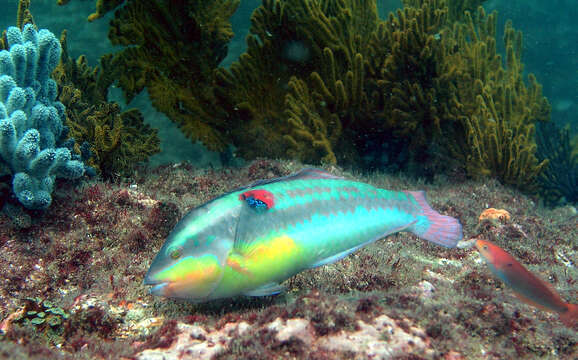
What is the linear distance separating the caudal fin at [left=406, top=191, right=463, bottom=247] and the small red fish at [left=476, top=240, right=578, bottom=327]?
51cm

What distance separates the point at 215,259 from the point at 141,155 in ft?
12.9

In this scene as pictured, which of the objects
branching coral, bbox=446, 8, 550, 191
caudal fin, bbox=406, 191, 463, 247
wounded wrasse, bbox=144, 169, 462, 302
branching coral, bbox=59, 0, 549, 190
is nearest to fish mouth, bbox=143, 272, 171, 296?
wounded wrasse, bbox=144, 169, 462, 302

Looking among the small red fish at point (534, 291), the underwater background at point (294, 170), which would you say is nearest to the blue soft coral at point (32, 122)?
the underwater background at point (294, 170)

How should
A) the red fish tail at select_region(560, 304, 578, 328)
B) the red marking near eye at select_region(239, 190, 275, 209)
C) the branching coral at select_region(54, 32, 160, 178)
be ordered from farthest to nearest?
the branching coral at select_region(54, 32, 160, 178), the red fish tail at select_region(560, 304, 578, 328), the red marking near eye at select_region(239, 190, 275, 209)

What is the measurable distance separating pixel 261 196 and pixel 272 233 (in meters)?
0.23

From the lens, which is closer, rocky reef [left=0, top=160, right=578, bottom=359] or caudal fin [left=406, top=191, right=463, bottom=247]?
rocky reef [left=0, top=160, right=578, bottom=359]

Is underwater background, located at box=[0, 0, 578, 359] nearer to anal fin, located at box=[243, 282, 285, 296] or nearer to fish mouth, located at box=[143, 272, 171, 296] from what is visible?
anal fin, located at box=[243, 282, 285, 296]

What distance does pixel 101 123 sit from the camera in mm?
4605

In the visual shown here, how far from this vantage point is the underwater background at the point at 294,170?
1.96 metres

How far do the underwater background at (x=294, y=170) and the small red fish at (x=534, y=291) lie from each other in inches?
3.1

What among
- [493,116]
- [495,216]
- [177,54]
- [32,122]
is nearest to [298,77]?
[177,54]

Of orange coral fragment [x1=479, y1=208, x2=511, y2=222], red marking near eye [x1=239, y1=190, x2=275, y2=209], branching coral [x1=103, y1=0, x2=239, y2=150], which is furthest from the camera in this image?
branching coral [x1=103, y1=0, x2=239, y2=150]

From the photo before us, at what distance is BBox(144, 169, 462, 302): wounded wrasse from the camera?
1.92 metres

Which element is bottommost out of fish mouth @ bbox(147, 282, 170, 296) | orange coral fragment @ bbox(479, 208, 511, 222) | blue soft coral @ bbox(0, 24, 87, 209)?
→ orange coral fragment @ bbox(479, 208, 511, 222)
